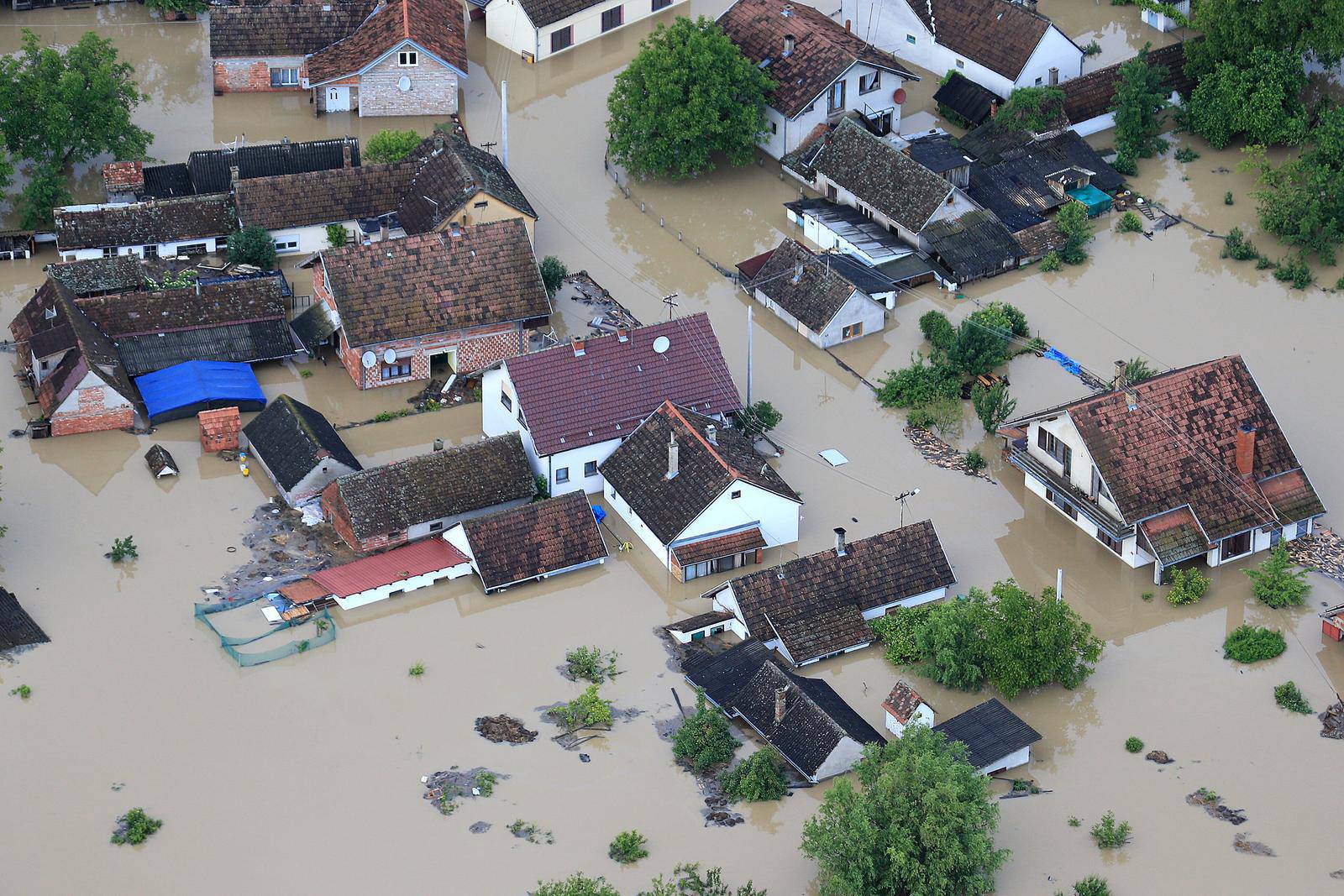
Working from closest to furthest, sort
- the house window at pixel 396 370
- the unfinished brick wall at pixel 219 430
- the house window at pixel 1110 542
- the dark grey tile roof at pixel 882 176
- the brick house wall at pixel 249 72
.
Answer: the house window at pixel 1110 542
the unfinished brick wall at pixel 219 430
the house window at pixel 396 370
the dark grey tile roof at pixel 882 176
the brick house wall at pixel 249 72

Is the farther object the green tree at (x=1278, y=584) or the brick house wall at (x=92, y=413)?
the brick house wall at (x=92, y=413)

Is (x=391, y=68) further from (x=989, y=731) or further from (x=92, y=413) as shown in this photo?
(x=989, y=731)

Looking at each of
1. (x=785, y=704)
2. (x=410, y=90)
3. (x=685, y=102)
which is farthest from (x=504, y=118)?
(x=785, y=704)

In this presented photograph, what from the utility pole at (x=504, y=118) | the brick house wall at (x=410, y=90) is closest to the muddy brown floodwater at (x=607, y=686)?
the utility pole at (x=504, y=118)

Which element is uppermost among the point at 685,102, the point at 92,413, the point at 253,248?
the point at 685,102

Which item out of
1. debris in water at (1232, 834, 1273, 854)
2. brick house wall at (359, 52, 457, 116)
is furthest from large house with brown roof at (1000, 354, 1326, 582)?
brick house wall at (359, 52, 457, 116)

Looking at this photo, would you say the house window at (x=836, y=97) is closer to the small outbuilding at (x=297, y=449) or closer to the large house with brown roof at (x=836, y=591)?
the large house with brown roof at (x=836, y=591)
